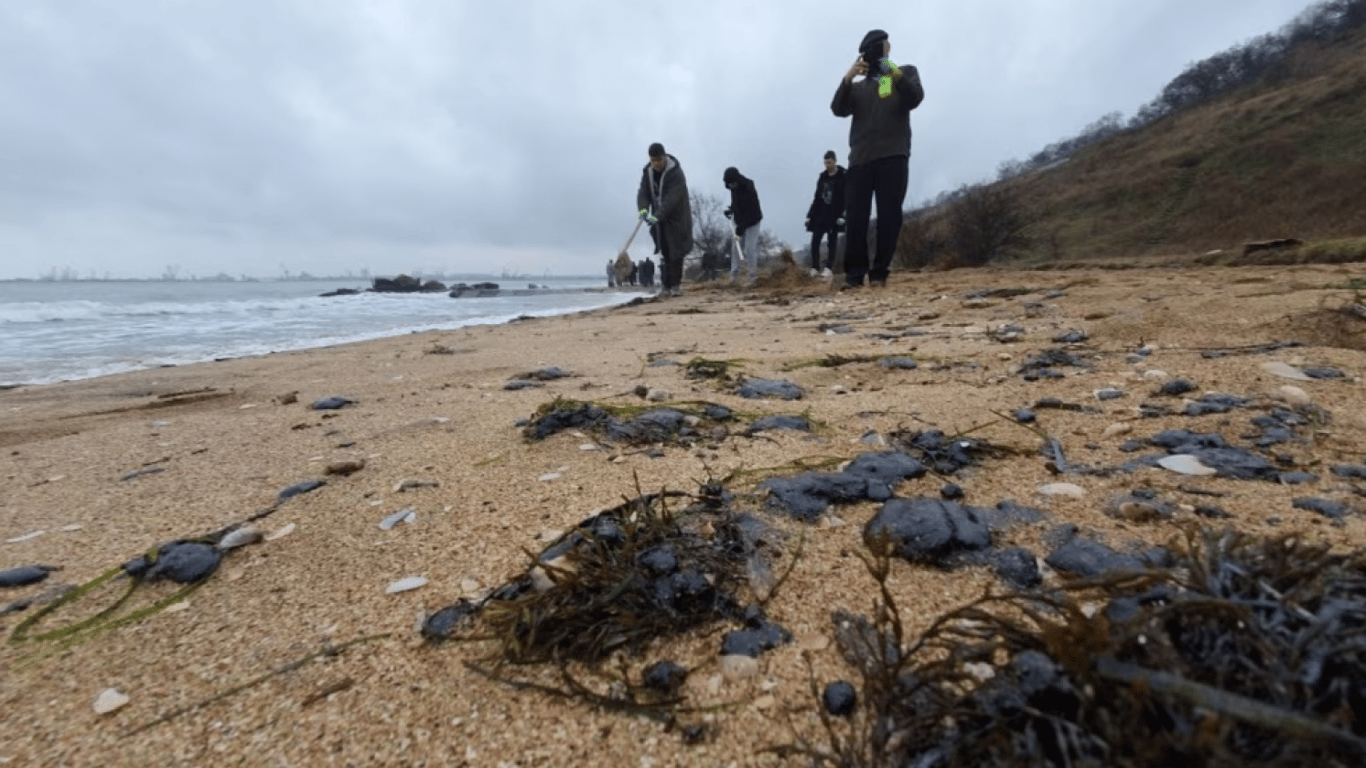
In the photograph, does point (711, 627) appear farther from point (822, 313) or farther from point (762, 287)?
point (762, 287)

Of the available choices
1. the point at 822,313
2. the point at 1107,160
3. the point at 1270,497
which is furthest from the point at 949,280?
the point at 1107,160

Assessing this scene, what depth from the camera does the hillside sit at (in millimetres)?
15539

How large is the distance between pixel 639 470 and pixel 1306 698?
1.28 metres

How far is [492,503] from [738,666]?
2.66ft

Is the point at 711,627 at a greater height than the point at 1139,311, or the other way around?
the point at 1139,311

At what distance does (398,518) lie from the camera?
1.45 meters

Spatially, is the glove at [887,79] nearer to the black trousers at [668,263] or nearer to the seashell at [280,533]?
the black trousers at [668,263]

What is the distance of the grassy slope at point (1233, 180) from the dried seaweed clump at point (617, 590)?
16.6m

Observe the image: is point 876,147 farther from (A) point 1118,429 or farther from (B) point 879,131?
(A) point 1118,429

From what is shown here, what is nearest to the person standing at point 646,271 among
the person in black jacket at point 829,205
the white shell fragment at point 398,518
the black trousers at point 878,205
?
the person in black jacket at point 829,205

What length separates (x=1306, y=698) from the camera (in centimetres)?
51

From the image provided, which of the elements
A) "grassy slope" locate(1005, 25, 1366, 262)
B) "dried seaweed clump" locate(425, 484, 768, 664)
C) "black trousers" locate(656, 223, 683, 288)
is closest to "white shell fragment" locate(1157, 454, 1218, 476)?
"dried seaweed clump" locate(425, 484, 768, 664)

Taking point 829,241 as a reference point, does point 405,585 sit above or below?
below

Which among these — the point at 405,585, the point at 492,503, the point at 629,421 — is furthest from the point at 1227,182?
the point at 405,585
